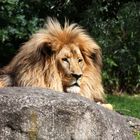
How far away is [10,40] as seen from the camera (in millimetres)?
11375

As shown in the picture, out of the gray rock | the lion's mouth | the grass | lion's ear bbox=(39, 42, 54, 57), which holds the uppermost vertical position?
lion's ear bbox=(39, 42, 54, 57)

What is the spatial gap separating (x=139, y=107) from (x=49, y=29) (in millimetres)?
5275

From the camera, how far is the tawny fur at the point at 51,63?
269 inches

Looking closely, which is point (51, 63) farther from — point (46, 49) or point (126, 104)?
point (126, 104)

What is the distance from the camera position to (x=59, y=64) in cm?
682

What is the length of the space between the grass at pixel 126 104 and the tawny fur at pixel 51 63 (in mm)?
3176

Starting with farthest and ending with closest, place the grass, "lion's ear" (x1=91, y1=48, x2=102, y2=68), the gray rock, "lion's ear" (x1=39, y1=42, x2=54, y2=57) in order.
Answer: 1. the grass
2. "lion's ear" (x1=91, y1=48, x2=102, y2=68)
3. "lion's ear" (x1=39, y1=42, x2=54, y2=57)
4. the gray rock

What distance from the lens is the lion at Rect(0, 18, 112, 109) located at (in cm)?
677

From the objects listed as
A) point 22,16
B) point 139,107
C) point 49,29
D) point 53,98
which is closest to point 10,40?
point 22,16

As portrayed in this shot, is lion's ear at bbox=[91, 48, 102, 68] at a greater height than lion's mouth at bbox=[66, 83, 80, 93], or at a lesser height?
greater

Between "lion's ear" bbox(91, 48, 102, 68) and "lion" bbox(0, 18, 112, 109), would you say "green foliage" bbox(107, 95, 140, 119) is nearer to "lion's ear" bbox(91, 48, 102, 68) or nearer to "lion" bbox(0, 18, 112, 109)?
"lion's ear" bbox(91, 48, 102, 68)

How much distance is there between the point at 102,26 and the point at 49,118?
28.2 ft

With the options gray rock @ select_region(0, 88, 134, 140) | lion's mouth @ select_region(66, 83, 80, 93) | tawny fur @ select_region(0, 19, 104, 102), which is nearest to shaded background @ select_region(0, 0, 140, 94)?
tawny fur @ select_region(0, 19, 104, 102)

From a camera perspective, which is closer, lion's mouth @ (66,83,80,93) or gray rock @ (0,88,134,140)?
gray rock @ (0,88,134,140)
